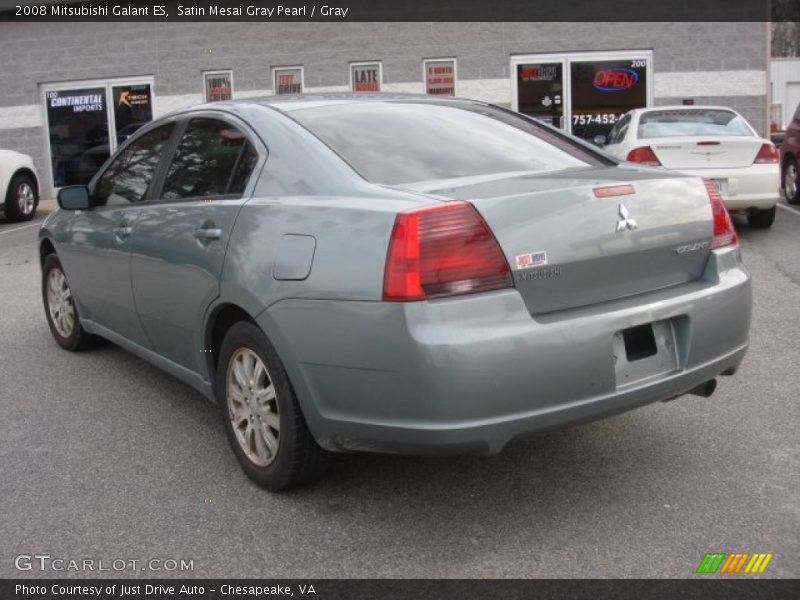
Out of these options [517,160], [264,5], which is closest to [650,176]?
[517,160]

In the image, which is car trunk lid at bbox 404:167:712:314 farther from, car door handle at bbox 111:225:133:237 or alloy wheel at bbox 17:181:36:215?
alloy wheel at bbox 17:181:36:215

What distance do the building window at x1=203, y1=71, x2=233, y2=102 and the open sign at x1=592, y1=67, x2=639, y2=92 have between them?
23.4 ft

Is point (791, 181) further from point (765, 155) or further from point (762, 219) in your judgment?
point (765, 155)

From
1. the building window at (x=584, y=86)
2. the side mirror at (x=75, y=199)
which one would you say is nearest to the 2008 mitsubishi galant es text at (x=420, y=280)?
the side mirror at (x=75, y=199)

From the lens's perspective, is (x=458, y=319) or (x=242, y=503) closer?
(x=458, y=319)

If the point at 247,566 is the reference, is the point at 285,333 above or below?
above

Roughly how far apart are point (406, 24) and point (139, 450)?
1377 centimetres

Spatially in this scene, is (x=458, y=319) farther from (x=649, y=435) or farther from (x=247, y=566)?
(x=649, y=435)

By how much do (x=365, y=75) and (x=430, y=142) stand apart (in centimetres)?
1362

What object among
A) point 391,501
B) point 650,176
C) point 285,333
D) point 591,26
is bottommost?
point 391,501

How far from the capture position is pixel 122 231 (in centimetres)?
427

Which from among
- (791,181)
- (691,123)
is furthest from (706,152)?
(791,181)
